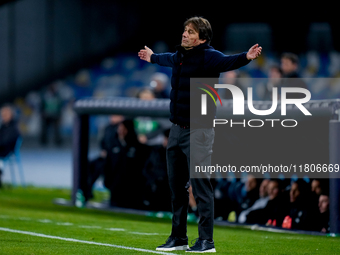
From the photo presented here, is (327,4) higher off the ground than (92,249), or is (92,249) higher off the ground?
(327,4)

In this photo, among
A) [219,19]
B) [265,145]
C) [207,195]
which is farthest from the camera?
[219,19]

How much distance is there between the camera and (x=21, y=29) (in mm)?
24141

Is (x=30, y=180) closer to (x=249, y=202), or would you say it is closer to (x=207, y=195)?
(x=249, y=202)

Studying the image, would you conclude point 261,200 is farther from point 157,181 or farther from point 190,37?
point 190,37

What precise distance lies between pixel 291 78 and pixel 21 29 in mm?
17642

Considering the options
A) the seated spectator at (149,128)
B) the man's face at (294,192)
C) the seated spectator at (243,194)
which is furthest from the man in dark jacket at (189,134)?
the seated spectator at (149,128)

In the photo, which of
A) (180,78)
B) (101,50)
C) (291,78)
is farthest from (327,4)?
(180,78)

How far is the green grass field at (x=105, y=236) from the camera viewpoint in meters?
5.55

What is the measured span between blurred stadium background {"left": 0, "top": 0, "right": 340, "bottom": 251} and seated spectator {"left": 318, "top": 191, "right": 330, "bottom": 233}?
517 inches

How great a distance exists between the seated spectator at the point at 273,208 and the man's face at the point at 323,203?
19.8 inches

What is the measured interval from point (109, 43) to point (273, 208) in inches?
806

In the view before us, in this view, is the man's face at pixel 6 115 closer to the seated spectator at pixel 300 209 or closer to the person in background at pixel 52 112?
the seated spectator at pixel 300 209

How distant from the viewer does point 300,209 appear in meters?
7.48

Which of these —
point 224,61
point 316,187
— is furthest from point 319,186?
point 224,61
